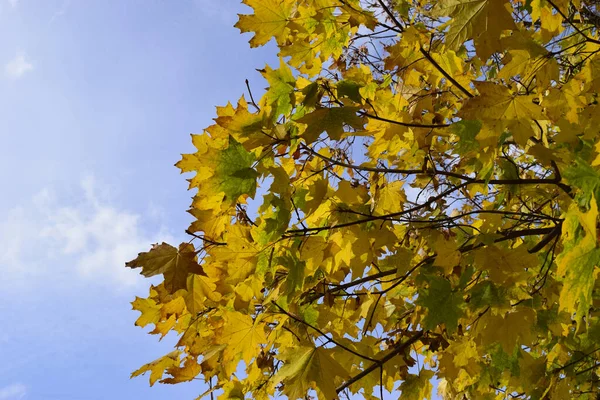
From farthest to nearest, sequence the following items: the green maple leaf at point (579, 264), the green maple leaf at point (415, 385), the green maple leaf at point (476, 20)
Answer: the green maple leaf at point (415, 385) < the green maple leaf at point (476, 20) < the green maple leaf at point (579, 264)

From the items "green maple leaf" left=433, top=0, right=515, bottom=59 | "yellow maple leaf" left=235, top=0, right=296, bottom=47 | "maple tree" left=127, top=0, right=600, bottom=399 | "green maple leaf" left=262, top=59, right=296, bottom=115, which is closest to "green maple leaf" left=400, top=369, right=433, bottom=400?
"maple tree" left=127, top=0, right=600, bottom=399

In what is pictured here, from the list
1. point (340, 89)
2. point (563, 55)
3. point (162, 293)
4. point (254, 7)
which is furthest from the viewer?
point (563, 55)

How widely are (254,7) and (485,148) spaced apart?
1198mm

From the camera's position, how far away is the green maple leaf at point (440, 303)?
5.81 feet

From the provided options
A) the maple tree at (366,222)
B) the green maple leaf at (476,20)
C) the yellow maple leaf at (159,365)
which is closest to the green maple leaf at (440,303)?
the maple tree at (366,222)

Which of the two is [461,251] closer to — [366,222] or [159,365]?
[366,222]

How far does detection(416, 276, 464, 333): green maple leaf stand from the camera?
1.77 m

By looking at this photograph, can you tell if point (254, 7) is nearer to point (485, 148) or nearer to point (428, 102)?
point (428, 102)

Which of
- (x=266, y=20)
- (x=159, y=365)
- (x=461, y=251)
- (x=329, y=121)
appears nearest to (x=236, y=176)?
(x=329, y=121)

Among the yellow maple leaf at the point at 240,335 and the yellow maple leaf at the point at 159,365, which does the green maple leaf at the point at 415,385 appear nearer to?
the yellow maple leaf at the point at 240,335

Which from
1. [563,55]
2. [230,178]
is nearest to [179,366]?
[230,178]

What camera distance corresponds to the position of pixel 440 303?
1.78 meters

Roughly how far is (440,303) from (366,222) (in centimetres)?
47

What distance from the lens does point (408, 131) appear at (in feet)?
7.13
